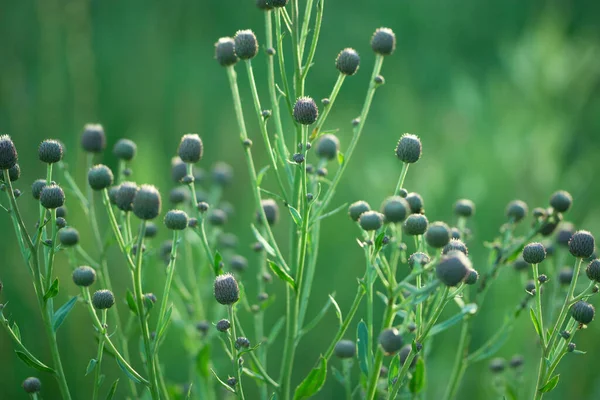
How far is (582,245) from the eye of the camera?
172cm

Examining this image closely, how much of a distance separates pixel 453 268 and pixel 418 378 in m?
0.64

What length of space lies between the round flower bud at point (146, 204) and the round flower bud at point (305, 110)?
0.41 metres

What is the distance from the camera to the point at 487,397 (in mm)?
3184

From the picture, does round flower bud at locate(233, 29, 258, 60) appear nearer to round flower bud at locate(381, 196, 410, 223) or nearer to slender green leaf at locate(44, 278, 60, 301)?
round flower bud at locate(381, 196, 410, 223)

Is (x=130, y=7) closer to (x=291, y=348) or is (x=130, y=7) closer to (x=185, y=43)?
(x=185, y=43)

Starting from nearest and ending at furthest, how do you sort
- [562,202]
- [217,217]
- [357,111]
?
[562,202] → [217,217] → [357,111]

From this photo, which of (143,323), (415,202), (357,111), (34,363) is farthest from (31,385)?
(357,111)

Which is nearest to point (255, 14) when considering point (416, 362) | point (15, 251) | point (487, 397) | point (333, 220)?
point (333, 220)

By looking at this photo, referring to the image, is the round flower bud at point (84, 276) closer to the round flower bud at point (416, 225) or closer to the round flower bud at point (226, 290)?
the round flower bud at point (226, 290)

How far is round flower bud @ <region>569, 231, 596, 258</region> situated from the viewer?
1719 mm

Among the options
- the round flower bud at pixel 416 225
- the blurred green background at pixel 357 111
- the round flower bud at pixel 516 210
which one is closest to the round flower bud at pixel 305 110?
the round flower bud at pixel 416 225

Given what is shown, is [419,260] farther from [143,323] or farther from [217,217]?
[217,217]

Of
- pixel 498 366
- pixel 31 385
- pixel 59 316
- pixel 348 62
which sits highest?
pixel 348 62

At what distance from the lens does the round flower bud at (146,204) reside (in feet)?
4.80
